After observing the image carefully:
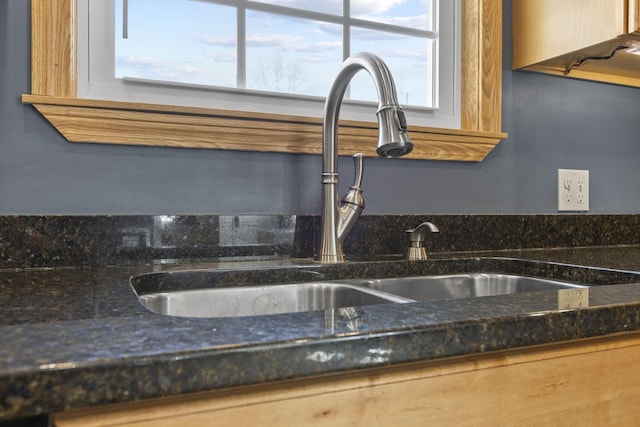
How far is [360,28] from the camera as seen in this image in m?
1.35

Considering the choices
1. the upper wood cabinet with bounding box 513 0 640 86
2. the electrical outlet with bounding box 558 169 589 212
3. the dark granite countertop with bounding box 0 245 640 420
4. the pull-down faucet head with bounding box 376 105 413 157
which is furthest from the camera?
the electrical outlet with bounding box 558 169 589 212

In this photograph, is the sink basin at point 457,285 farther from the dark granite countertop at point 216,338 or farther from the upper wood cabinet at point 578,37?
the upper wood cabinet at point 578,37

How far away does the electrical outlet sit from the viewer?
4.88ft

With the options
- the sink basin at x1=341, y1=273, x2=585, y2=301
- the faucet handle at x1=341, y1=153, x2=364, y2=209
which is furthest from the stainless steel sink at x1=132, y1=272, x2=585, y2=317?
the faucet handle at x1=341, y1=153, x2=364, y2=209

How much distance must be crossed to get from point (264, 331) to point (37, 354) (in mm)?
185

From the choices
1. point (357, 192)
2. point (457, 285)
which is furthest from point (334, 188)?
point (457, 285)

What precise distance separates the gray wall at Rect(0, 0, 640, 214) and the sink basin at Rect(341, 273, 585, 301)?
24 cm

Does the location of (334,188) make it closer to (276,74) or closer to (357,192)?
(357,192)

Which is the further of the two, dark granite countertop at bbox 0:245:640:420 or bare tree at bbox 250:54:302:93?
bare tree at bbox 250:54:302:93

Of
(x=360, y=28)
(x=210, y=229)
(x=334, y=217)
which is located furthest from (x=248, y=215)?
(x=360, y=28)

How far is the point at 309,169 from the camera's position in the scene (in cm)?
119

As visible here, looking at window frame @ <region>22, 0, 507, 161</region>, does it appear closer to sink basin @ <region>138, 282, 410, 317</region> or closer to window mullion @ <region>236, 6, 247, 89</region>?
window mullion @ <region>236, 6, 247, 89</region>

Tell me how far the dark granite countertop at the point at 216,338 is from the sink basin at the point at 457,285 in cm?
36

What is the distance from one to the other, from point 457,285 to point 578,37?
2.29 ft
